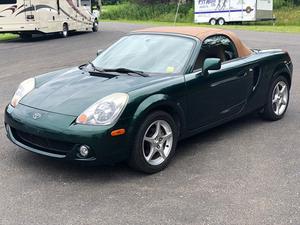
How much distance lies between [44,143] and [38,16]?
18688 millimetres

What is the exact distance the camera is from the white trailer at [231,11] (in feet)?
125

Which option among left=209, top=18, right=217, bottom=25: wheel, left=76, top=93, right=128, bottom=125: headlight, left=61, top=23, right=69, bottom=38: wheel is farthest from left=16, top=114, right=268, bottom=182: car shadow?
left=209, top=18, right=217, bottom=25: wheel

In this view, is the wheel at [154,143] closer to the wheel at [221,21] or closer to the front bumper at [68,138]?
the front bumper at [68,138]

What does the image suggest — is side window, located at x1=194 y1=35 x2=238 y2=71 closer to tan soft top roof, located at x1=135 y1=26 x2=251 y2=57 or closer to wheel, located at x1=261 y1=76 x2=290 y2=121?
tan soft top roof, located at x1=135 y1=26 x2=251 y2=57

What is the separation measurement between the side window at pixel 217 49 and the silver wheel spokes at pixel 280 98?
3.49ft

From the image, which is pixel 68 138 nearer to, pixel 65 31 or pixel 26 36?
pixel 65 31

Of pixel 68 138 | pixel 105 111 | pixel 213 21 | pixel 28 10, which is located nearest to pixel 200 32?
pixel 105 111

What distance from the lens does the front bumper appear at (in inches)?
179

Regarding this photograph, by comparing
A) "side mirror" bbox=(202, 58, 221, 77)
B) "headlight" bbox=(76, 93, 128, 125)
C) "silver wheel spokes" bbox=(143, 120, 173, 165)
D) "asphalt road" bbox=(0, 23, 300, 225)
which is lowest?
"asphalt road" bbox=(0, 23, 300, 225)

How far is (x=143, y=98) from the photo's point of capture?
4.86 metres

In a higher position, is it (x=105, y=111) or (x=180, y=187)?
(x=105, y=111)

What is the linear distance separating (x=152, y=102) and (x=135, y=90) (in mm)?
212

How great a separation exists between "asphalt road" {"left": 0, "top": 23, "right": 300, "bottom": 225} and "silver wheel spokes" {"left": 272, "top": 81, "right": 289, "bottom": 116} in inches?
24.1

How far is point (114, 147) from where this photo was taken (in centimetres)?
461
